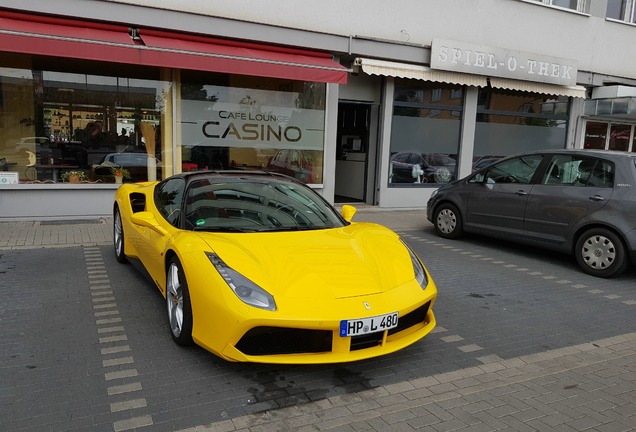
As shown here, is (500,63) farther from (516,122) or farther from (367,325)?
(367,325)

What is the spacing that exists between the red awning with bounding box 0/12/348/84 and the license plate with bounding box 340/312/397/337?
20.9 ft

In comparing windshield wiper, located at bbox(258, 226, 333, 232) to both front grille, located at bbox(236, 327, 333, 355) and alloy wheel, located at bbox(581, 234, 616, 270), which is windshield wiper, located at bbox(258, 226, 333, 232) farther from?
alloy wheel, located at bbox(581, 234, 616, 270)

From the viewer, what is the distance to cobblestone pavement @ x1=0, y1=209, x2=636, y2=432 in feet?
9.55

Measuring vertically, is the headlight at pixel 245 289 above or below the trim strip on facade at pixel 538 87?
below

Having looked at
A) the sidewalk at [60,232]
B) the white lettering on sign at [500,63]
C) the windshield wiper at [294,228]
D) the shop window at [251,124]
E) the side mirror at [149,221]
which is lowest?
the sidewalk at [60,232]

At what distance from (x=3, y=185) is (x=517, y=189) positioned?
8437 millimetres

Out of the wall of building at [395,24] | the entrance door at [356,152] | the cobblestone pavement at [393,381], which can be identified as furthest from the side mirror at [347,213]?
the entrance door at [356,152]

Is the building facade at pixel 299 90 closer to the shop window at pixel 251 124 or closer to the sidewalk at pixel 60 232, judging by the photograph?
the shop window at pixel 251 124

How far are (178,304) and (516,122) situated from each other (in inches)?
475

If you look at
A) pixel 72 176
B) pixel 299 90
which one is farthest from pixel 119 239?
pixel 299 90

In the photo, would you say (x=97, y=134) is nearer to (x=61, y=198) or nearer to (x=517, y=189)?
(x=61, y=198)

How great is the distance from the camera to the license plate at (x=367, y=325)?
3178 mm

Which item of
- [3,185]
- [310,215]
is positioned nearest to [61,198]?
[3,185]

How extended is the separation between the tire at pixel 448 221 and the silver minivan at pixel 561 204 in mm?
19
